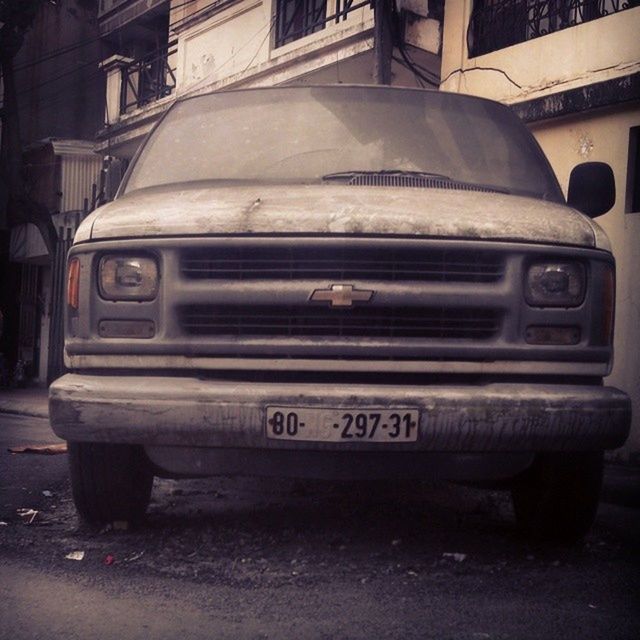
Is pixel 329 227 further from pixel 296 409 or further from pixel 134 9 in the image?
pixel 134 9

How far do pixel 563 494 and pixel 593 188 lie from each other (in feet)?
4.97

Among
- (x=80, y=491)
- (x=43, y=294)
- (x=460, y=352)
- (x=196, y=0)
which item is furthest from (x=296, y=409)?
(x=43, y=294)

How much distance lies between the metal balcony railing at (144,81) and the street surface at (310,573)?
1413 cm

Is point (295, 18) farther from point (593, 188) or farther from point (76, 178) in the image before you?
point (593, 188)

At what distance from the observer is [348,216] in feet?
11.3

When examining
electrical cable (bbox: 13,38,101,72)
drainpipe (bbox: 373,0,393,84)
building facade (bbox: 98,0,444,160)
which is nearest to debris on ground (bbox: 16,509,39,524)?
drainpipe (bbox: 373,0,393,84)

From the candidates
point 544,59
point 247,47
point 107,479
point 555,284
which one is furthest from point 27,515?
point 247,47

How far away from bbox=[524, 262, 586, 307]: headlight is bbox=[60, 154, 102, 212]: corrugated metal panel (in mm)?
19577

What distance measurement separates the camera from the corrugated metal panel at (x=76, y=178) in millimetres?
21953

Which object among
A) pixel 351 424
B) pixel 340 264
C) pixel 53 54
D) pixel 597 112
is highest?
pixel 53 54

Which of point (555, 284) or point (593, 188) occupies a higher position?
point (593, 188)

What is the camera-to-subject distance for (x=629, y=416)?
11.4ft

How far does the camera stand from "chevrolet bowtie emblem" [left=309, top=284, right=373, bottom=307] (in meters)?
3.38

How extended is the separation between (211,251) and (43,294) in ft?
69.1
